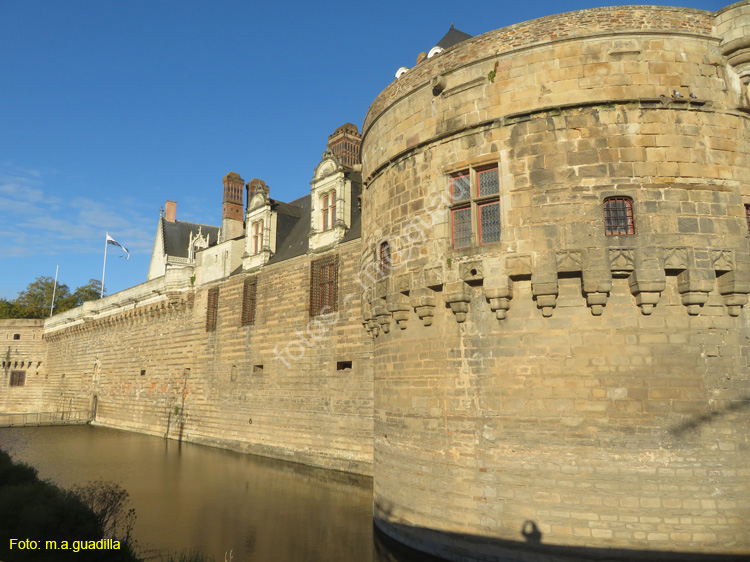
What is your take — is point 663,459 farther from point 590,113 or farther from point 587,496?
point 590,113

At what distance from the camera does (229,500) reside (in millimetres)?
14438

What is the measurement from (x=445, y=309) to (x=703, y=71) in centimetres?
557

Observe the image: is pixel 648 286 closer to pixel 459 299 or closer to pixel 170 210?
pixel 459 299

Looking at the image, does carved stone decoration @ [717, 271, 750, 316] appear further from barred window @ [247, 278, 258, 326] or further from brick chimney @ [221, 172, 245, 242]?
brick chimney @ [221, 172, 245, 242]

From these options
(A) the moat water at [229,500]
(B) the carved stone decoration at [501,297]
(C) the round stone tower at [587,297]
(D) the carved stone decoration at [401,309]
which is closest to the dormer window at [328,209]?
(A) the moat water at [229,500]

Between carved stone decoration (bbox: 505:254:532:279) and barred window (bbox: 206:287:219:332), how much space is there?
20.1 meters

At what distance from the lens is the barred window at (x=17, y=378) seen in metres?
48.3

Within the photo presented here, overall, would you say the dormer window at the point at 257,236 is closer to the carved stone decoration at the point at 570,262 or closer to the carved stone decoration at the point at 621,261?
the carved stone decoration at the point at 570,262

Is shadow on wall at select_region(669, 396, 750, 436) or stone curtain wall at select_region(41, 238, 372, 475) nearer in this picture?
shadow on wall at select_region(669, 396, 750, 436)

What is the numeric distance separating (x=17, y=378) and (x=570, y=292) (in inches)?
2179

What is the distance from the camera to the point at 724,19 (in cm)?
822

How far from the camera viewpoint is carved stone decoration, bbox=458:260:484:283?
8.52 meters

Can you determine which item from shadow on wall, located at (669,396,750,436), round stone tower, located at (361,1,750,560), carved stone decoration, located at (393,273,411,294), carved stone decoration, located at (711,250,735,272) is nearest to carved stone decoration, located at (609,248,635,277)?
round stone tower, located at (361,1,750,560)

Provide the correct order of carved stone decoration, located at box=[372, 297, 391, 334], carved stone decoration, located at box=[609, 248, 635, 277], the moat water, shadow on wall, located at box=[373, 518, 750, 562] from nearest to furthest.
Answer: shadow on wall, located at box=[373, 518, 750, 562]
carved stone decoration, located at box=[609, 248, 635, 277]
carved stone decoration, located at box=[372, 297, 391, 334]
the moat water
